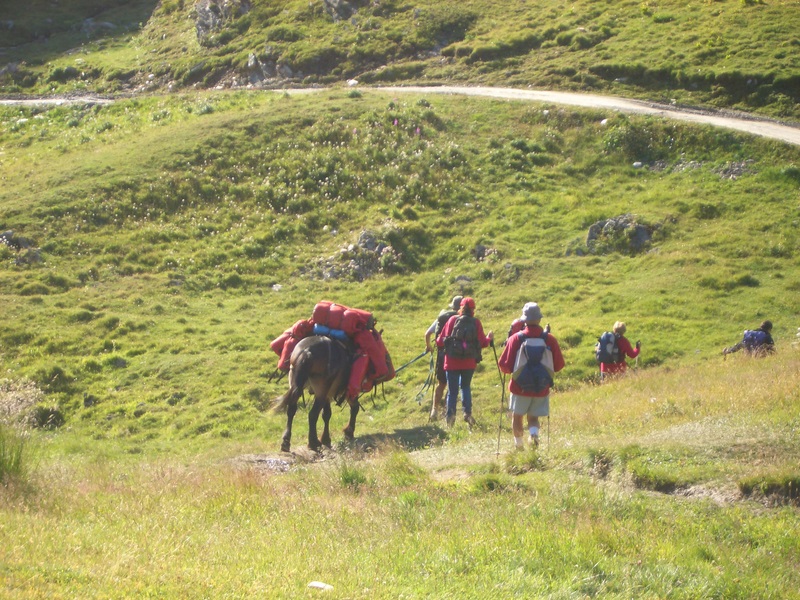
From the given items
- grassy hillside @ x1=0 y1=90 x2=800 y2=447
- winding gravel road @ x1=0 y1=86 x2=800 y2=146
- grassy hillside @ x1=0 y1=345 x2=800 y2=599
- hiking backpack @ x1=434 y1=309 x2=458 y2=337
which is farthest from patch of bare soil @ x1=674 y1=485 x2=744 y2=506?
winding gravel road @ x1=0 y1=86 x2=800 y2=146

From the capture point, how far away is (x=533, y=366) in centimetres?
1196

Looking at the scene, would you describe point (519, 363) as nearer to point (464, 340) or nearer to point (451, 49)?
point (464, 340)

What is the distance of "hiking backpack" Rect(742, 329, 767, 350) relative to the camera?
18.1 meters

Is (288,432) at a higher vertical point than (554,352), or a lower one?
lower

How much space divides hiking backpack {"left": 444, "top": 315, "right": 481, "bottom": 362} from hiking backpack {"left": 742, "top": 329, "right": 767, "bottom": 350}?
251 inches

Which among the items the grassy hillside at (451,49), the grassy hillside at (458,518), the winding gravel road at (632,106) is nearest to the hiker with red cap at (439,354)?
the grassy hillside at (458,518)

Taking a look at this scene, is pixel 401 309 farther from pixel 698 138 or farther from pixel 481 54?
pixel 481 54

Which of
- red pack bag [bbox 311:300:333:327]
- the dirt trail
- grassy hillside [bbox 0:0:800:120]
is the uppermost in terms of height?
grassy hillside [bbox 0:0:800:120]

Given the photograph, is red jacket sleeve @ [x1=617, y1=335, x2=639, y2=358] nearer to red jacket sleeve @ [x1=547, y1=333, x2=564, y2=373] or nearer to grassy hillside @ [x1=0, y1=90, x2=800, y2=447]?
grassy hillside @ [x1=0, y1=90, x2=800, y2=447]

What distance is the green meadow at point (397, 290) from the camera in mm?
7961

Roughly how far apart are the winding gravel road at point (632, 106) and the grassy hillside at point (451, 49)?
1.27m

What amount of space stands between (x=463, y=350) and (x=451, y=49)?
31.2 m

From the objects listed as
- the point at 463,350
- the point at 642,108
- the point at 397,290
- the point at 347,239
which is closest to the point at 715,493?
the point at 463,350

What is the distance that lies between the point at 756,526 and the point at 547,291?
16.3 m
